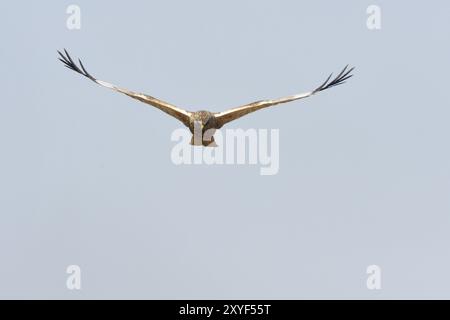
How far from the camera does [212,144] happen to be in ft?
57.6

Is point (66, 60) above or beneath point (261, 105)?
above

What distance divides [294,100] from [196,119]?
226 cm

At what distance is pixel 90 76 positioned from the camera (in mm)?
18125

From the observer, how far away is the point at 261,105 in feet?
56.1

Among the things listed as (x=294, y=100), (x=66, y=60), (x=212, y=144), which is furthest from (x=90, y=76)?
(x=294, y=100)

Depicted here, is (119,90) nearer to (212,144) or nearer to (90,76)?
(90,76)
